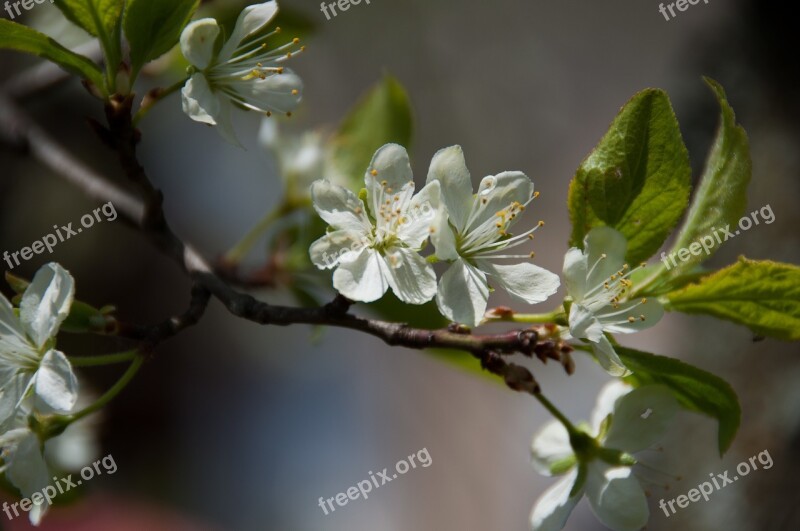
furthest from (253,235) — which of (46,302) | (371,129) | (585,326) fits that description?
(585,326)

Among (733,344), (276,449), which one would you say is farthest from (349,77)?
(733,344)

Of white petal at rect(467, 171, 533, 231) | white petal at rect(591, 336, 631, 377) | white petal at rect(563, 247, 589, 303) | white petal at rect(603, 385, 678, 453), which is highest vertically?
white petal at rect(467, 171, 533, 231)

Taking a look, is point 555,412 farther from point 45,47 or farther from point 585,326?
point 45,47

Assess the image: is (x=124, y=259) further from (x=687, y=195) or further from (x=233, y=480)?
(x=687, y=195)

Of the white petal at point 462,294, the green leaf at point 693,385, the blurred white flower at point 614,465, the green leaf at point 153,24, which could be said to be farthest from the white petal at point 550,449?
the green leaf at point 153,24

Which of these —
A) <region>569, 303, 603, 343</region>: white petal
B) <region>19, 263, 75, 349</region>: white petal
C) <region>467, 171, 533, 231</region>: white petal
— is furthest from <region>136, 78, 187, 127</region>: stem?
<region>569, 303, 603, 343</region>: white petal

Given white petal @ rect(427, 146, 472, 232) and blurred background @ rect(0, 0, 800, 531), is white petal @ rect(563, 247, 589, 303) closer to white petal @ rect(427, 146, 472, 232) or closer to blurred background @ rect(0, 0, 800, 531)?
white petal @ rect(427, 146, 472, 232)
